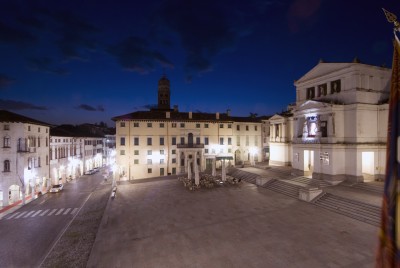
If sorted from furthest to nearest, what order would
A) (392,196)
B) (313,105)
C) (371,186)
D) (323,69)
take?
(323,69) → (313,105) → (371,186) → (392,196)

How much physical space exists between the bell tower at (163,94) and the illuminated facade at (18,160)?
3291 cm

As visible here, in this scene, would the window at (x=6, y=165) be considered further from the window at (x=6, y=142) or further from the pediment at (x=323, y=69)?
the pediment at (x=323, y=69)

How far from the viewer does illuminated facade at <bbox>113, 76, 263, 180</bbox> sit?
1730 inches

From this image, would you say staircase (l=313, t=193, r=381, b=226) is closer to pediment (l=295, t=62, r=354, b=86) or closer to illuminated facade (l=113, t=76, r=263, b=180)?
pediment (l=295, t=62, r=354, b=86)

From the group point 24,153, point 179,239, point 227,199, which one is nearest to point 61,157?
point 24,153

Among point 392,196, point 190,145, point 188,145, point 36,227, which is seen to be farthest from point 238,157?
point 392,196

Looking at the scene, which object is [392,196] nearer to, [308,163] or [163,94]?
[308,163]

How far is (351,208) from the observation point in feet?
61.2

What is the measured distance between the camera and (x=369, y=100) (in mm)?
26453

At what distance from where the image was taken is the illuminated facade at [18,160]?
31828mm

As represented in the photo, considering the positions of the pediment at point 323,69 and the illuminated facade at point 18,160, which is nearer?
the pediment at point 323,69

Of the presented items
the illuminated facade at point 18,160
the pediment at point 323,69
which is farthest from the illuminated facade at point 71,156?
the pediment at point 323,69

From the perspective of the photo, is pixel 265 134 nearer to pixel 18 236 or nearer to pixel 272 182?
pixel 272 182

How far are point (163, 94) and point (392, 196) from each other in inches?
2550
